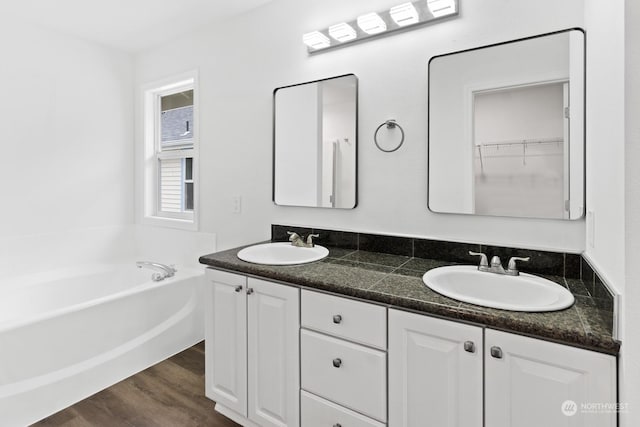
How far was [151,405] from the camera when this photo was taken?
6.10 ft

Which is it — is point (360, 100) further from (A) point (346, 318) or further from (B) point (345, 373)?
(B) point (345, 373)

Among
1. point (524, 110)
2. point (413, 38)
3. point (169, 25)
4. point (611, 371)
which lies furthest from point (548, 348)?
point (169, 25)

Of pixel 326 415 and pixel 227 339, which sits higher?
pixel 227 339

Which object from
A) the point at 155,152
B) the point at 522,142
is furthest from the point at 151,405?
the point at 522,142

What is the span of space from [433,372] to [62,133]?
10.3ft

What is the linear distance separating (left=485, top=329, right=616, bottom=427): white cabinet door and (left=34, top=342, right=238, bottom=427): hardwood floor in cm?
135

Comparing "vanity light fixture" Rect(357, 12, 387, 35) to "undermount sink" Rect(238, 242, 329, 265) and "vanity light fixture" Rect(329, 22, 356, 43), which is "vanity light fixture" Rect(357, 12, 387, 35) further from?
"undermount sink" Rect(238, 242, 329, 265)

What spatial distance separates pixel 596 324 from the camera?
3.06ft

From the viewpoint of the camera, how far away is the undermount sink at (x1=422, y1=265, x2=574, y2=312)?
1.18 m

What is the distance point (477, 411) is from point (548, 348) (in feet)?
1.01

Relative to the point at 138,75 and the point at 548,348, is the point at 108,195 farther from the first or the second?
the point at 548,348

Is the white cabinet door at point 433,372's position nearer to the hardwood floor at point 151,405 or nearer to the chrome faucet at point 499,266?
the chrome faucet at point 499,266

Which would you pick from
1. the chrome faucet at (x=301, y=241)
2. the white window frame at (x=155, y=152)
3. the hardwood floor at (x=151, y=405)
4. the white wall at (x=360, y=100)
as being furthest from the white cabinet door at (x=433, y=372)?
the white window frame at (x=155, y=152)

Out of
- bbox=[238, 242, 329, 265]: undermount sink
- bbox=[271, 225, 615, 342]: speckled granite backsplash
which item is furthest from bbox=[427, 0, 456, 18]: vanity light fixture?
bbox=[238, 242, 329, 265]: undermount sink
